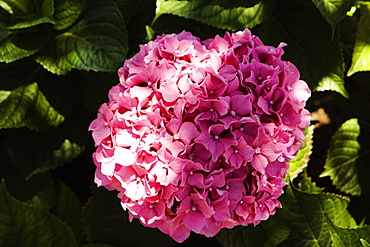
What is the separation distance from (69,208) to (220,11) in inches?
30.7

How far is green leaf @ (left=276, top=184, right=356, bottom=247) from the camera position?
4.67 ft

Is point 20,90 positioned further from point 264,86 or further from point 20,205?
point 264,86

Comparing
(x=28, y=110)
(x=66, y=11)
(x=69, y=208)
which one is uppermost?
(x=66, y=11)

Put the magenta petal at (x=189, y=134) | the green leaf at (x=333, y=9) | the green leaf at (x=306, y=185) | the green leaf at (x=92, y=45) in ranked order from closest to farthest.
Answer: the magenta petal at (x=189, y=134)
the green leaf at (x=333, y=9)
the green leaf at (x=92, y=45)
the green leaf at (x=306, y=185)

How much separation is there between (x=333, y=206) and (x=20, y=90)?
946 mm

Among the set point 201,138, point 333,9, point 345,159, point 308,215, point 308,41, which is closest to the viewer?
point 201,138

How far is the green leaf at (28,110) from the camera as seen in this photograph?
148 cm

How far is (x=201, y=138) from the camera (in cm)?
105

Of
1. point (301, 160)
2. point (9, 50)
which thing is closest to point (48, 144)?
point (9, 50)

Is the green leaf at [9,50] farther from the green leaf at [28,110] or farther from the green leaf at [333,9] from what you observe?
the green leaf at [333,9]

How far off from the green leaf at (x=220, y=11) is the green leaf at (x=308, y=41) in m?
0.09

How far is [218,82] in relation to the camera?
110 cm

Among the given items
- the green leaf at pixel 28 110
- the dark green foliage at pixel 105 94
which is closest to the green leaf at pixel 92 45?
the dark green foliage at pixel 105 94

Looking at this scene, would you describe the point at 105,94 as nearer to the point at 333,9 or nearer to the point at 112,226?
the point at 112,226
